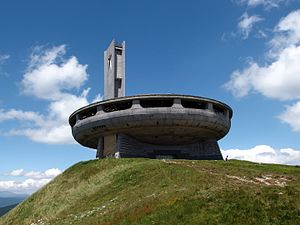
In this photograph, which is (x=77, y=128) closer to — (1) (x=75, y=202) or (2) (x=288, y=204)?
(1) (x=75, y=202)

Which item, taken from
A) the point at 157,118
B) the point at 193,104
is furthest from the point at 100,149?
the point at 193,104

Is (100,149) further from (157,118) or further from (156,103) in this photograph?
(157,118)

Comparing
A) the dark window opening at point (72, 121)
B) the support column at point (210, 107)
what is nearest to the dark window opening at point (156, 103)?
the support column at point (210, 107)

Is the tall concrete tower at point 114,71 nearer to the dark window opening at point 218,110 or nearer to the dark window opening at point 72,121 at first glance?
the dark window opening at point 72,121

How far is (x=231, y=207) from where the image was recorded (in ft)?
62.4

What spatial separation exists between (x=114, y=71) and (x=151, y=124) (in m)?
15.5

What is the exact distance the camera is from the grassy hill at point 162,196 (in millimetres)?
18766

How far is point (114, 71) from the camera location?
205ft

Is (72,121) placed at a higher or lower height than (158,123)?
higher

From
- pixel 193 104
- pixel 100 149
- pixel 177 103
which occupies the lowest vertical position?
pixel 100 149

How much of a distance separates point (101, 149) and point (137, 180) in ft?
77.5

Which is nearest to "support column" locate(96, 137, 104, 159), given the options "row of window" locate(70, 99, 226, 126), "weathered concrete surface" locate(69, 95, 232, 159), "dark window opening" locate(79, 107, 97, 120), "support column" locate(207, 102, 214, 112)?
"weathered concrete surface" locate(69, 95, 232, 159)

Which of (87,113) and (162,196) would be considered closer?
(162,196)

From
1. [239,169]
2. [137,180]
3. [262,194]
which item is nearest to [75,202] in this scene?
[137,180]
